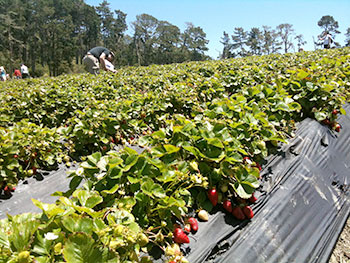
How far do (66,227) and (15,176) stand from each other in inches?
60.8

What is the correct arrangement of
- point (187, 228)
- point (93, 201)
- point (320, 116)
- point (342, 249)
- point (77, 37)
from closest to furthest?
1. point (93, 201)
2. point (187, 228)
3. point (342, 249)
4. point (320, 116)
5. point (77, 37)

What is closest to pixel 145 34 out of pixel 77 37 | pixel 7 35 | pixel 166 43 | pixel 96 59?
pixel 166 43

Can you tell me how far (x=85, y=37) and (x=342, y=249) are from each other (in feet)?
214

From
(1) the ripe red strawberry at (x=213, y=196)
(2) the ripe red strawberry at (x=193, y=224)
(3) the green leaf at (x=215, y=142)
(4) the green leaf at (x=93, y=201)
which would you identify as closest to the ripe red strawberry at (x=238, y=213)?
(1) the ripe red strawberry at (x=213, y=196)

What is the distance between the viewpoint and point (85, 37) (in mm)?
57719

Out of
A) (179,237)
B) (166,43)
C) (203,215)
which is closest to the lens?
(179,237)

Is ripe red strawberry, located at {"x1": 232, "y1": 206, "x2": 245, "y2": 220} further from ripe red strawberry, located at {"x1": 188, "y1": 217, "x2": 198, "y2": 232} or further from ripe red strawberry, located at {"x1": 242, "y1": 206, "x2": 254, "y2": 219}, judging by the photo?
ripe red strawberry, located at {"x1": 188, "y1": 217, "x2": 198, "y2": 232}

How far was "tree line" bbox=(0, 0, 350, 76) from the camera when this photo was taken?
137 feet

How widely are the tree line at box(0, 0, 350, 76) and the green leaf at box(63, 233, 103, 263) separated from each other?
131 feet

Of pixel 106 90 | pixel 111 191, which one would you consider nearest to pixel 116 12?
pixel 106 90

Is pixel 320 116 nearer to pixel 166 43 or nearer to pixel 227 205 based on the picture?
pixel 227 205

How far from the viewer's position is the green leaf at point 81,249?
81 centimetres

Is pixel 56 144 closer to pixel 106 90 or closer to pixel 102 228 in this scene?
pixel 102 228

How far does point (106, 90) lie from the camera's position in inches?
181
